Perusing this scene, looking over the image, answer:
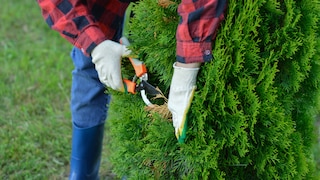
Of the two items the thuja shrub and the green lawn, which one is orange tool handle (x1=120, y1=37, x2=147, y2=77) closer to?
the thuja shrub

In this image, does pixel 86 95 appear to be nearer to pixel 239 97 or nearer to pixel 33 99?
pixel 239 97

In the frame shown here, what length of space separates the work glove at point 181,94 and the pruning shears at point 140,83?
0.52 ft

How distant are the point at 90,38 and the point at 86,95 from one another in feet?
1.98

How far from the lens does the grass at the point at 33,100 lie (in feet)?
10.1

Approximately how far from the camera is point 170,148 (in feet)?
6.15

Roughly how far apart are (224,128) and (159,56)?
35cm

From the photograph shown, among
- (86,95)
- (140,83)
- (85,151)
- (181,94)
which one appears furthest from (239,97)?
(85,151)

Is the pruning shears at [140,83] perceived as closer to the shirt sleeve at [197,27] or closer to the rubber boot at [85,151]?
the shirt sleeve at [197,27]

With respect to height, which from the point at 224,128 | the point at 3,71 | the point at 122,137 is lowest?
the point at 3,71

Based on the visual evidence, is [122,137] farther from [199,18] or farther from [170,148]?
[199,18]

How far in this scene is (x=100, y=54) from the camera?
194 cm

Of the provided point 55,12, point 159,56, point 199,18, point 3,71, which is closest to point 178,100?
point 159,56

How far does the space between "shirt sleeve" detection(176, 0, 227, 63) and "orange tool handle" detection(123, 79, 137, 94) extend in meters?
0.31

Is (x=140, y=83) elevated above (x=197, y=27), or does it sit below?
below
